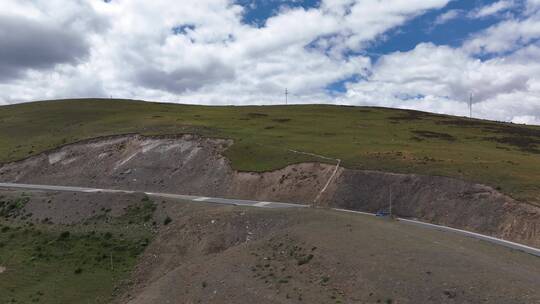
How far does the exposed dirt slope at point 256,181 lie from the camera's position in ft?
124

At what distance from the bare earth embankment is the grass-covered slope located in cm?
1606

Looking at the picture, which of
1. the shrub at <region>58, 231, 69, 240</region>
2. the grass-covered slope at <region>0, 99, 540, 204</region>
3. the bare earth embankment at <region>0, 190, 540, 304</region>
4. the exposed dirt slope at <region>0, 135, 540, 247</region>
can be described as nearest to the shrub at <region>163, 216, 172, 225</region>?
the bare earth embankment at <region>0, 190, 540, 304</region>

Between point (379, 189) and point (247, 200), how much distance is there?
13875 millimetres

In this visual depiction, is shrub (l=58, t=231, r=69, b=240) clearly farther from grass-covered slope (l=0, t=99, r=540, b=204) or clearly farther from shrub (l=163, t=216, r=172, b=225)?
grass-covered slope (l=0, t=99, r=540, b=204)

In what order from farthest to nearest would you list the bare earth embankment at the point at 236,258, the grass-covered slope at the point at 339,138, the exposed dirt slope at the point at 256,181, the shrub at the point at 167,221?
the grass-covered slope at the point at 339,138 → the shrub at the point at 167,221 → the exposed dirt slope at the point at 256,181 → the bare earth embankment at the point at 236,258

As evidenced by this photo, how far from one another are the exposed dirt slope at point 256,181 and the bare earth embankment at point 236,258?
7.10 m

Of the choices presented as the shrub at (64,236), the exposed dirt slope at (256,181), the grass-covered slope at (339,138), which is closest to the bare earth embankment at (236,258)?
the shrub at (64,236)

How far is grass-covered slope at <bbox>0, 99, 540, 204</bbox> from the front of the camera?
49000mm

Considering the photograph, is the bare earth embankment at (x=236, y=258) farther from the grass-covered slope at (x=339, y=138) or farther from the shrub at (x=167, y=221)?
the grass-covered slope at (x=339, y=138)

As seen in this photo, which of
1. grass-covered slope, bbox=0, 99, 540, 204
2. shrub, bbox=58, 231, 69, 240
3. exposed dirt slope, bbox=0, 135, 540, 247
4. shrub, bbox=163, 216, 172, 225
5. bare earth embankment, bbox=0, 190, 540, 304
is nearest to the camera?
bare earth embankment, bbox=0, 190, 540, 304

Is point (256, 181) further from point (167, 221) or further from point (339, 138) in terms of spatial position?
point (339, 138)

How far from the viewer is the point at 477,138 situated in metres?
80.9

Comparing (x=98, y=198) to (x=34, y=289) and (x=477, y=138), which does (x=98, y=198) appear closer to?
(x=34, y=289)

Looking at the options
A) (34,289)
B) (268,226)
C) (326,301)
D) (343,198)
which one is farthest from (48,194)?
(326,301)
